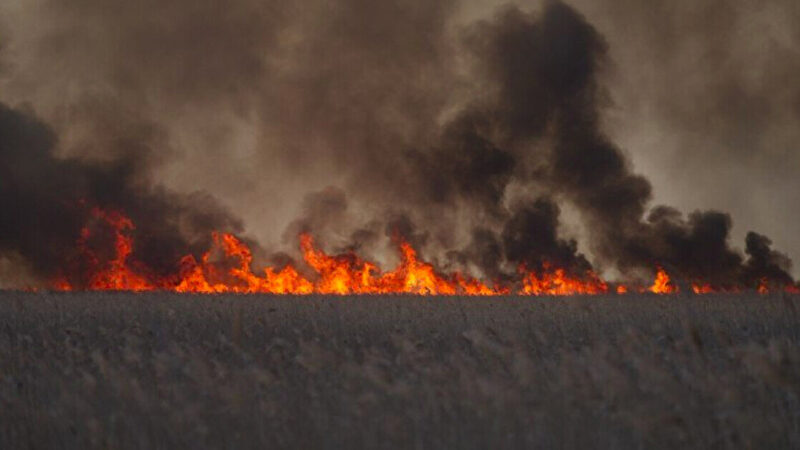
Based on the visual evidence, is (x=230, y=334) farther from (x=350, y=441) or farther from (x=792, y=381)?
(x=792, y=381)

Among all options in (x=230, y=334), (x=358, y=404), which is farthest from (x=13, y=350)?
(x=358, y=404)

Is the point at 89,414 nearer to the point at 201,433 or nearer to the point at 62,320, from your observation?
the point at 201,433

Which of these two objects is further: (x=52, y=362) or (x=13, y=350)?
(x=13, y=350)

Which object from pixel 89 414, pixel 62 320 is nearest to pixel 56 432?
pixel 89 414

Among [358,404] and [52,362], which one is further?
[52,362]

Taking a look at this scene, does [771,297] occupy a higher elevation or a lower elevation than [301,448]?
higher

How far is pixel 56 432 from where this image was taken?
9.80 metres

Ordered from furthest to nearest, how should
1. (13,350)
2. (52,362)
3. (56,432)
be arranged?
(13,350)
(52,362)
(56,432)

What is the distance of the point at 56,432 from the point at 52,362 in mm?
5773

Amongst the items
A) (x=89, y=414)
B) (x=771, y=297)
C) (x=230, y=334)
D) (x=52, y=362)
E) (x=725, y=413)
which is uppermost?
(x=771, y=297)

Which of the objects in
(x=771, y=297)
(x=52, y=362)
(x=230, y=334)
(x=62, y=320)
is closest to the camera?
(x=52, y=362)

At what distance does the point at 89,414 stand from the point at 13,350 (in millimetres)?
8004

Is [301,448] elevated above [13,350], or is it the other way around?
[13,350]

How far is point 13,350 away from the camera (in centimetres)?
A: 1691
